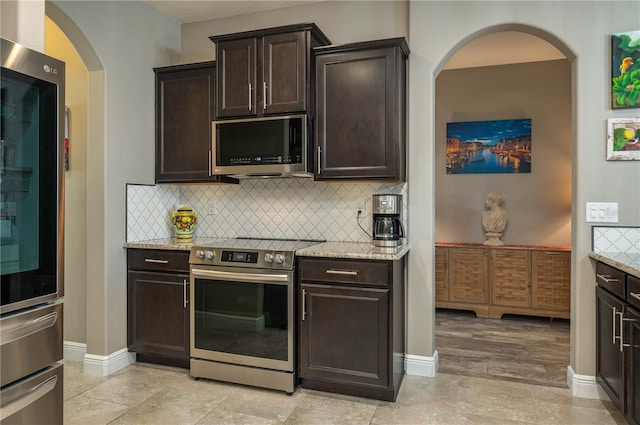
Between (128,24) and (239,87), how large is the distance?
1.07m

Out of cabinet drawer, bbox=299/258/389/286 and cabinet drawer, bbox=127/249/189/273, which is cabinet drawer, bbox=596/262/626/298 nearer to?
cabinet drawer, bbox=299/258/389/286

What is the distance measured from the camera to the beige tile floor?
242 cm

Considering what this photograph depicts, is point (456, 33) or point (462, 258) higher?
point (456, 33)

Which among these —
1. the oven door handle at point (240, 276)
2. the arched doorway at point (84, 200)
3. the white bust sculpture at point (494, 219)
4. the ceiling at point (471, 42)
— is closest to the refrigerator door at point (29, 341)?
the oven door handle at point (240, 276)

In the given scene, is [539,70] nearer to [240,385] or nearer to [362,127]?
[362,127]

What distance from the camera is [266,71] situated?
3.02 meters

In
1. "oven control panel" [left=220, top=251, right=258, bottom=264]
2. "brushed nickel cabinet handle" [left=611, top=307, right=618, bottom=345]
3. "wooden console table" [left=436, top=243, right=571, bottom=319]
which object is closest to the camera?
"brushed nickel cabinet handle" [left=611, top=307, right=618, bottom=345]

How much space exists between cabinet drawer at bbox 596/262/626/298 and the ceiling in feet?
6.72

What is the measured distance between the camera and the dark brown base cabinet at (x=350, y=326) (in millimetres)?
2578

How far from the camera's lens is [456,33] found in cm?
298

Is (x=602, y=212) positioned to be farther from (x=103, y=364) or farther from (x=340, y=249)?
(x=103, y=364)

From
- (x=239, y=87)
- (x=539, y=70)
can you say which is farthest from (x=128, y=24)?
(x=539, y=70)

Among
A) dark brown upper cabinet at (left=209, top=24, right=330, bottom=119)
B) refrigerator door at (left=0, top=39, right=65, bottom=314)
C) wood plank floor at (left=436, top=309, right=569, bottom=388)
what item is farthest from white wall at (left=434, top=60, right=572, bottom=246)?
refrigerator door at (left=0, top=39, right=65, bottom=314)

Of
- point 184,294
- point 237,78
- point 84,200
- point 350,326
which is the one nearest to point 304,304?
point 350,326
